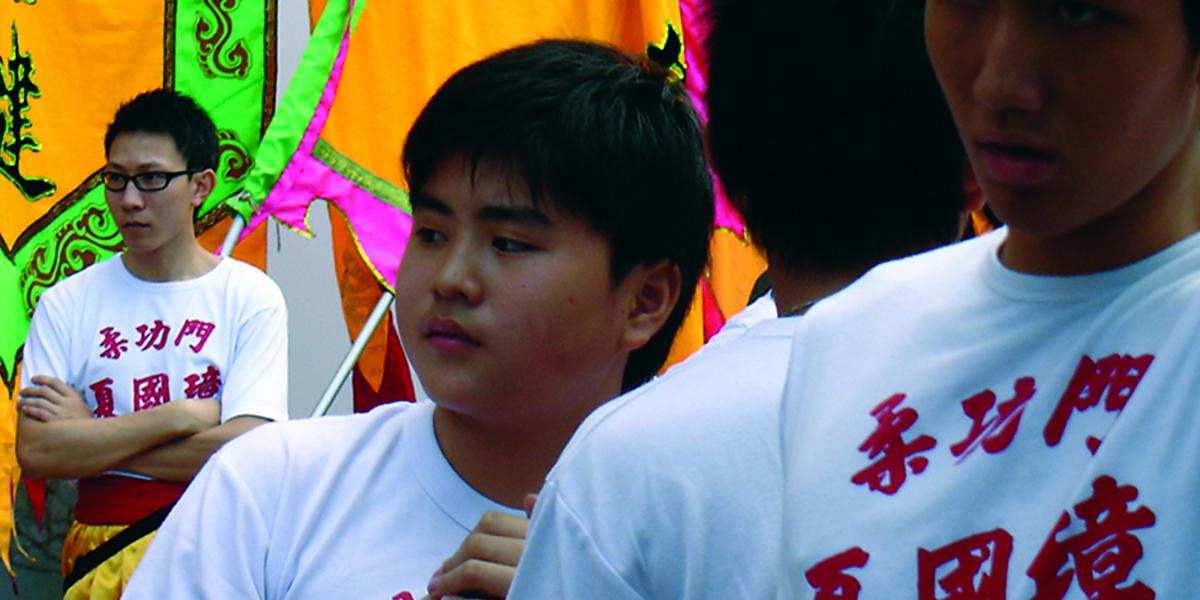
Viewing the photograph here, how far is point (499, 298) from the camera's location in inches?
55.8

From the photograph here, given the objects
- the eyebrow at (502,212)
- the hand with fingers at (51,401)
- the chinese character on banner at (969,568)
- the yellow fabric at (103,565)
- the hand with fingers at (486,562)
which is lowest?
the yellow fabric at (103,565)

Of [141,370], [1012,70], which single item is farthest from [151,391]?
[1012,70]

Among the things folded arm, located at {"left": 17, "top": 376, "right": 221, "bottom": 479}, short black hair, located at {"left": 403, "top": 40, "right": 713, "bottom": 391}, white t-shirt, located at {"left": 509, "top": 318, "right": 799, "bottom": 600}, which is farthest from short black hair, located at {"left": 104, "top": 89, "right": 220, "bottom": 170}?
white t-shirt, located at {"left": 509, "top": 318, "right": 799, "bottom": 600}

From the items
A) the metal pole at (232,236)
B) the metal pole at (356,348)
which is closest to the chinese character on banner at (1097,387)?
the metal pole at (356,348)

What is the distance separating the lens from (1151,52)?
76 centimetres

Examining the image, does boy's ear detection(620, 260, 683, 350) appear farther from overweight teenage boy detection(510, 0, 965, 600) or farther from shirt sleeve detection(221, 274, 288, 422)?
shirt sleeve detection(221, 274, 288, 422)

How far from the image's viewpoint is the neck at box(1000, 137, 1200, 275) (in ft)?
2.67

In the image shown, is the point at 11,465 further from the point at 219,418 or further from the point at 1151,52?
the point at 1151,52

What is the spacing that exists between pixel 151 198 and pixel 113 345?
41 cm

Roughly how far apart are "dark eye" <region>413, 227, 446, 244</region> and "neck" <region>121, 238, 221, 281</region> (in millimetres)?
2305

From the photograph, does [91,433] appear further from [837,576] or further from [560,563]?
[837,576]

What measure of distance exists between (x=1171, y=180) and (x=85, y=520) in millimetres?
3138

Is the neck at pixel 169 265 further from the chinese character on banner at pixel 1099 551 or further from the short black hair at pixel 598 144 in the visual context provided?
the chinese character on banner at pixel 1099 551

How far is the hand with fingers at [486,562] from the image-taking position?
115cm
